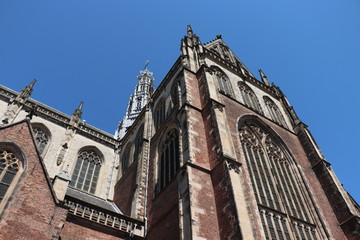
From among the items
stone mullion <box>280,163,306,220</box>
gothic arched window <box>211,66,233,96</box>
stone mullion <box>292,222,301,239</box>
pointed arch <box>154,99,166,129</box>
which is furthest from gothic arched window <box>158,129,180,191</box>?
stone mullion <box>280,163,306,220</box>

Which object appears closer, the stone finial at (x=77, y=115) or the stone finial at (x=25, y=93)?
the stone finial at (x=25, y=93)

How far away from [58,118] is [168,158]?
1171 cm

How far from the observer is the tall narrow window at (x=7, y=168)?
11070mm

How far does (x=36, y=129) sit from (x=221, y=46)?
726 inches

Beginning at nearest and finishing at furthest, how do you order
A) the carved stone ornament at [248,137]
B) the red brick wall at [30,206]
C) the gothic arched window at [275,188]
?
the red brick wall at [30,206] < the gothic arched window at [275,188] < the carved stone ornament at [248,137]

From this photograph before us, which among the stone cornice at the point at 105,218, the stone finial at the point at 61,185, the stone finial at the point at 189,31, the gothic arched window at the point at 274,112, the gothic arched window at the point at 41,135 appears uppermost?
the stone finial at the point at 189,31

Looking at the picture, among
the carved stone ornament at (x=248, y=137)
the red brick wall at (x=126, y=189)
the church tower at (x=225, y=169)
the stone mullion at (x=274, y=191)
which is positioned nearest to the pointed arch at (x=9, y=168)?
the church tower at (x=225, y=169)

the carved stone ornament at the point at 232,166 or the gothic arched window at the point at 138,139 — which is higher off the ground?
the gothic arched window at the point at 138,139

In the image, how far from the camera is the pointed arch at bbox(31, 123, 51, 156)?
69.0ft

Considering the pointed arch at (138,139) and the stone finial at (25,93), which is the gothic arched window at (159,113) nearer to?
the pointed arch at (138,139)

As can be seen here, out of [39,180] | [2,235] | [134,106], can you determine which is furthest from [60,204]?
[134,106]

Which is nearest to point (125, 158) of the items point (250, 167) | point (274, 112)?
point (250, 167)

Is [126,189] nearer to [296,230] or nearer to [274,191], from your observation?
[274,191]

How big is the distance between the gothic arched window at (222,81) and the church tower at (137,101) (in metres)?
20.0
